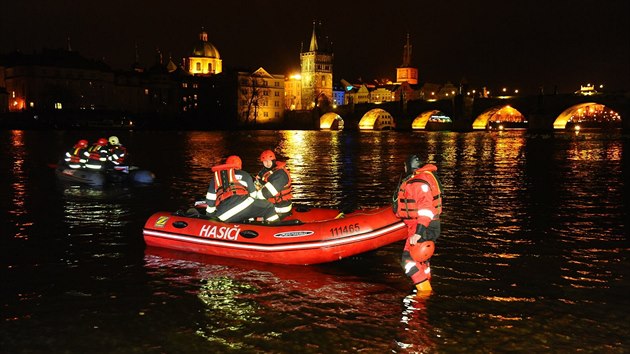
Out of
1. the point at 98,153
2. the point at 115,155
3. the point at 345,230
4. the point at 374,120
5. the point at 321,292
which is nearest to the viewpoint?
the point at 321,292

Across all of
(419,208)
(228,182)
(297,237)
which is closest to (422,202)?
(419,208)

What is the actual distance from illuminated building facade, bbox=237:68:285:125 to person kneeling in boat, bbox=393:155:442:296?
139583 millimetres

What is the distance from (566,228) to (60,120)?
105 meters

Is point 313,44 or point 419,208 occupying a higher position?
point 313,44

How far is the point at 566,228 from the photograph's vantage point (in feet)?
51.4

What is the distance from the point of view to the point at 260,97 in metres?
152

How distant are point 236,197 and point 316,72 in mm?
164529

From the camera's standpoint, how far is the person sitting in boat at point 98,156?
967 inches

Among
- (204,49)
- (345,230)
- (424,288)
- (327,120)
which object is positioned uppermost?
(204,49)

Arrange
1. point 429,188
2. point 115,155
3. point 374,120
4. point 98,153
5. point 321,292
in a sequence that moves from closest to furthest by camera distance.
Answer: point 429,188, point 321,292, point 115,155, point 98,153, point 374,120

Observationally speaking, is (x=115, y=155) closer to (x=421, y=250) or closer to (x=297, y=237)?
(x=297, y=237)

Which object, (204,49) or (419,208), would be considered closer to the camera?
(419,208)

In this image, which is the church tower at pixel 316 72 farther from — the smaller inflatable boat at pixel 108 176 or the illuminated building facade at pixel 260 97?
the smaller inflatable boat at pixel 108 176

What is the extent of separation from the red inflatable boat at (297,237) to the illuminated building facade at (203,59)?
154386 millimetres
